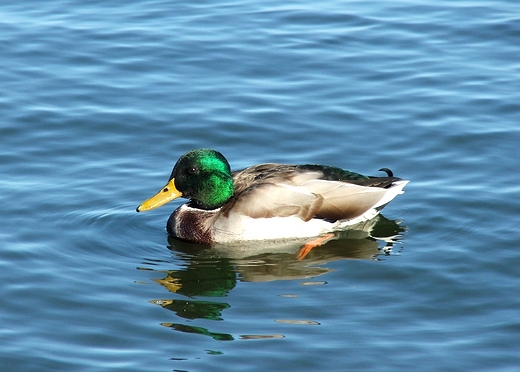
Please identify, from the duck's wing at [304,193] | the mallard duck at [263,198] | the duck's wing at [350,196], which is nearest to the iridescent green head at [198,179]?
the mallard duck at [263,198]

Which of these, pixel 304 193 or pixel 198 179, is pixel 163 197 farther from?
pixel 304 193

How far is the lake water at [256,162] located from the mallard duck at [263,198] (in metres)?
0.22

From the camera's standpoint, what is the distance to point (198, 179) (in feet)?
36.1

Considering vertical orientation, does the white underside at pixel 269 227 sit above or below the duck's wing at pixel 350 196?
below

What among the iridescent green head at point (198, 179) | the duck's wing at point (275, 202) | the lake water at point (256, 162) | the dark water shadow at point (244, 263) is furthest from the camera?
the iridescent green head at point (198, 179)

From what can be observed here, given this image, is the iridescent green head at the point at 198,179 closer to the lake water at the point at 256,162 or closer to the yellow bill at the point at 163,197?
the yellow bill at the point at 163,197

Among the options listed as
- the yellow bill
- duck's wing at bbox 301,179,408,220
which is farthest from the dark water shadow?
the yellow bill

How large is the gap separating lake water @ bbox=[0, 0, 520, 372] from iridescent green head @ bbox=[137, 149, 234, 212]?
0.54 metres

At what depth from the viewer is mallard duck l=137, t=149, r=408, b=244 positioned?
10.8m

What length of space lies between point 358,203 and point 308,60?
4709 mm

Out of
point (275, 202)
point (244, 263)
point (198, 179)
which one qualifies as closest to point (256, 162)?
point (198, 179)

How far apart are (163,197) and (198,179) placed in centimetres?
41

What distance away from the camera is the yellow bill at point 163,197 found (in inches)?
426

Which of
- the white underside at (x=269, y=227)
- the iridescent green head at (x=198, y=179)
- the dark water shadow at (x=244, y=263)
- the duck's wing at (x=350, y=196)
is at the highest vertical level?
the iridescent green head at (x=198, y=179)
